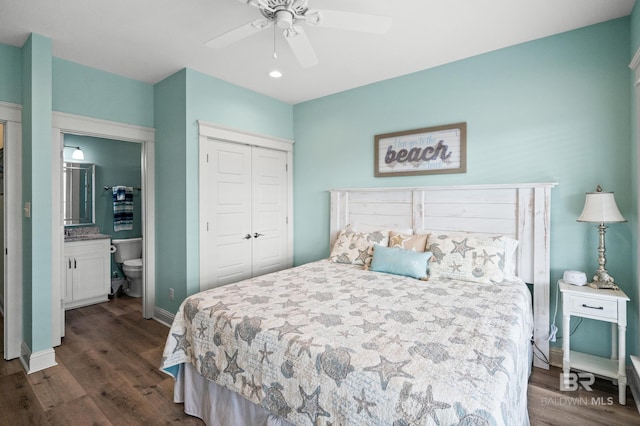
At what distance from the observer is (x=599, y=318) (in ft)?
6.98

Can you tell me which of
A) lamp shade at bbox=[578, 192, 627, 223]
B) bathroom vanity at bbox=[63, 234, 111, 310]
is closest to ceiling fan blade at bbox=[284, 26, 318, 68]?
lamp shade at bbox=[578, 192, 627, 223]

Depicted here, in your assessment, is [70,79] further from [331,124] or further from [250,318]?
[250,318]

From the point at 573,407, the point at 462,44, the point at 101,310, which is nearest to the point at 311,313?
the point at 573,407

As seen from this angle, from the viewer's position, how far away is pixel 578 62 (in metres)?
2.47

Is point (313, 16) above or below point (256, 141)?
above

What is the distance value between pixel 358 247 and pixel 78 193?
4161mm

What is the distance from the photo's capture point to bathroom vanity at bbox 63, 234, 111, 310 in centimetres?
384

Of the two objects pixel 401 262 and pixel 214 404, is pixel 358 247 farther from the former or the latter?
pixel 214 404

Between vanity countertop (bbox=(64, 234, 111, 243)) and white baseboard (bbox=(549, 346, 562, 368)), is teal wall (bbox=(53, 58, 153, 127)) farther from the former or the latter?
white baseboard (bbox=(549, 346, 562, 368))

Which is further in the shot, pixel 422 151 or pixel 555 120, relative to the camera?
pixel 422 151

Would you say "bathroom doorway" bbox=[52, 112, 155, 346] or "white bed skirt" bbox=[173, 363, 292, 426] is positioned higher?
"bathroom doorway" bbox=[52, 112, 155, 346]

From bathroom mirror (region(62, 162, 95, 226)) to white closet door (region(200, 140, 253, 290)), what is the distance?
2.55 metres

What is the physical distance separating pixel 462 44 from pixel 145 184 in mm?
3429

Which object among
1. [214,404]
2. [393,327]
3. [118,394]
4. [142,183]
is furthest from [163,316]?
[393,327]
